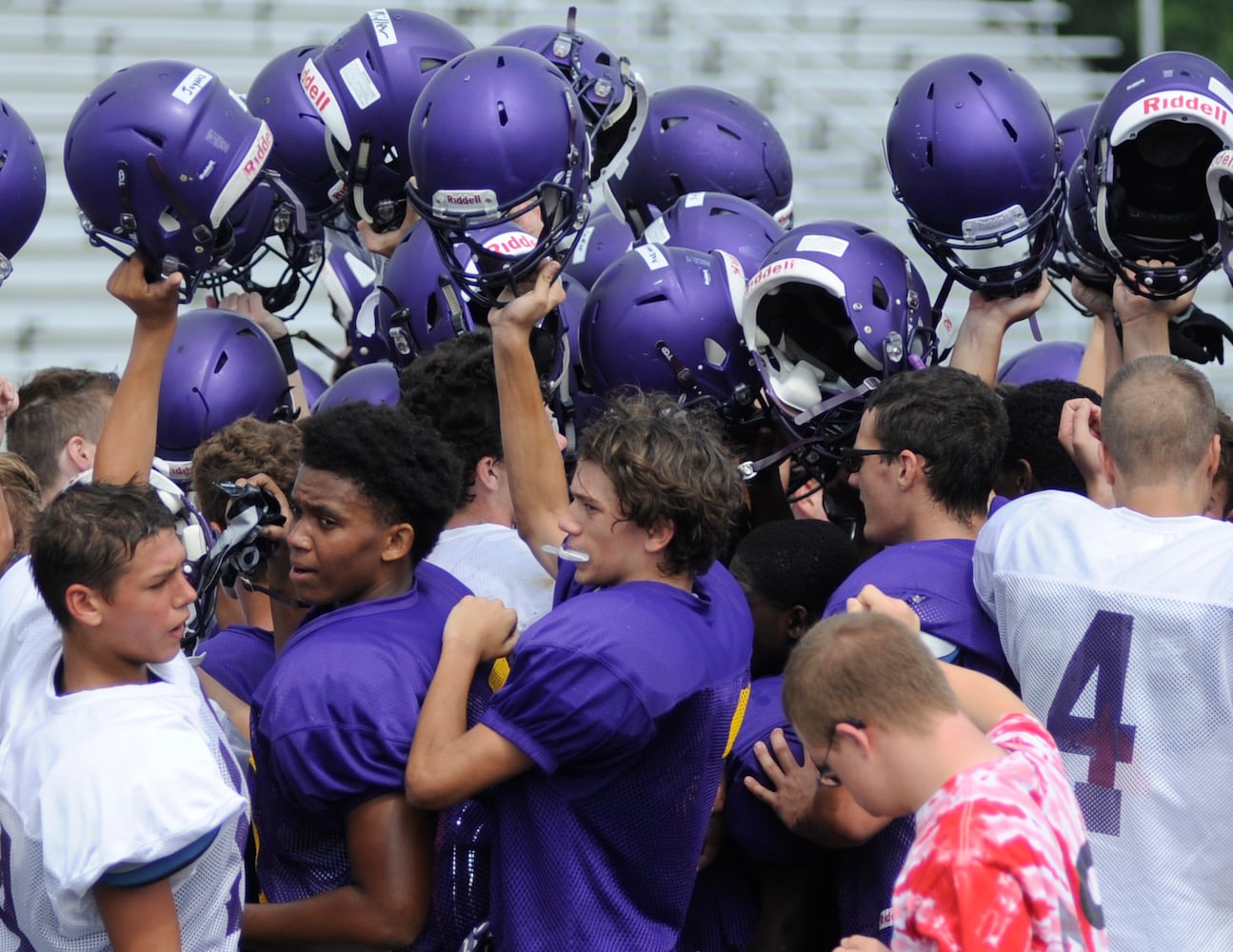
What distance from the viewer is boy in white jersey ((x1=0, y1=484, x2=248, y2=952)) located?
2.21 metres

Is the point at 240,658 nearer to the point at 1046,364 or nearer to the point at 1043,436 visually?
the point at 1043,436

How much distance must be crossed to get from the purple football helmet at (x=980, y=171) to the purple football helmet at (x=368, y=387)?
Result: 59.0 inches

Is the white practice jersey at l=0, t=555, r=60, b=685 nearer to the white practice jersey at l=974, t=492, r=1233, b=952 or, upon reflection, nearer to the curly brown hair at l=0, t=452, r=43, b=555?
the curly brown hair at l=0, t=452, r=43, b=555

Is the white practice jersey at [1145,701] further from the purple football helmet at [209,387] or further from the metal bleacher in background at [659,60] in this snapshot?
the metal bleacher in background at [659,60]

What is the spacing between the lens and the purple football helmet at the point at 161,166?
348 cm

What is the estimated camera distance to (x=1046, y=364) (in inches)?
191

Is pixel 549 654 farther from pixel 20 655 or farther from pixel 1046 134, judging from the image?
pixel 1046 134

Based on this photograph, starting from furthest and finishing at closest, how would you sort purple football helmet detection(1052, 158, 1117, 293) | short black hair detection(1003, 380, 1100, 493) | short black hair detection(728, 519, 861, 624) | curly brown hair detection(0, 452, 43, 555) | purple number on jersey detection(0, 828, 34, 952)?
purple football helmet detection(1052, 158, 1117, 293) → short black hair detection(1003, 380, 1100, 493) → curly brown hair detection(0, 452, 43, 555) → short black hair detection(728, 519, 861, 624) → purple number on jersey detection(0, 828, 34, 952)

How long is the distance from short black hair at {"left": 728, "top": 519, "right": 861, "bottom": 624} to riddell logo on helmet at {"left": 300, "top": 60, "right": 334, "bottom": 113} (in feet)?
6.19

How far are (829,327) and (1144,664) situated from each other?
1272 mm

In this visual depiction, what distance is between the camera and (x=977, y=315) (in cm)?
383

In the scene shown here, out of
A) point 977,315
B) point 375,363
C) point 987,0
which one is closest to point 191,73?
point 375,363

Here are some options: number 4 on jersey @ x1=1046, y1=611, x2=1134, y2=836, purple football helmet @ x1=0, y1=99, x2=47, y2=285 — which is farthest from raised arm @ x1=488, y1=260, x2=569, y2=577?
purple football helmet @ x1=0, y1=99, x2=47, y2=285

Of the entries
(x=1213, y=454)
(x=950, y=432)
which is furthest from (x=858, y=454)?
(x=1213, y=454)
